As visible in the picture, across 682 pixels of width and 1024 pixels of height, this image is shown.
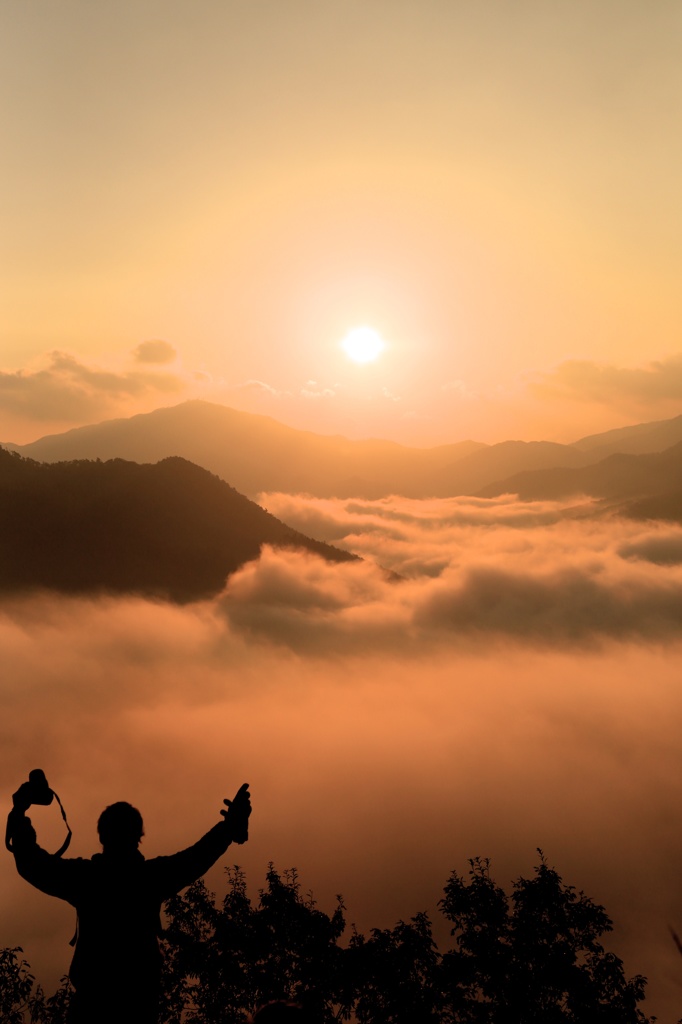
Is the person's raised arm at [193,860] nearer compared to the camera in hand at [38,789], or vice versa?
the person's raised arm at [193,860]

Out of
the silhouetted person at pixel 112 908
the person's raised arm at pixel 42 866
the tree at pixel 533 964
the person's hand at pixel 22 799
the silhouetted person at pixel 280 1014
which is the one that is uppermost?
the person's hand at pixel 22 799

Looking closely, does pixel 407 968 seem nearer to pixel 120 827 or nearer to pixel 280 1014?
pixel 120 827

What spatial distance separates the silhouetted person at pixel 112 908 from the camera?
4449 mm

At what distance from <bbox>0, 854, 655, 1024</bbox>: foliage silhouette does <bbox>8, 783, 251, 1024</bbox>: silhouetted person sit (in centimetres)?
2028

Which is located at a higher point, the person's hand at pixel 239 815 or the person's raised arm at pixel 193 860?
the person's hand at pixel 239 815

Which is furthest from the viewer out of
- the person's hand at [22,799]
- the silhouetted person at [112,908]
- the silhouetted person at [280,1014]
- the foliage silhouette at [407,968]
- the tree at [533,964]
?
the foliage silhouette at [407,968]

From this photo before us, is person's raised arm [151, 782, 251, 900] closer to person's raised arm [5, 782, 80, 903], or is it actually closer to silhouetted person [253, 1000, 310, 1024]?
person's raised arm [5, 782, 80, 903]

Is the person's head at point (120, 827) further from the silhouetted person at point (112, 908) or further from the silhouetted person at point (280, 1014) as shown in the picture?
the silhouetted person at point (280, 1014)

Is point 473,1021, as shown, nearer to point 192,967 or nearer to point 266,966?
point 266,966

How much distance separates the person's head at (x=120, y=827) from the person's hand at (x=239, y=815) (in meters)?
0.61

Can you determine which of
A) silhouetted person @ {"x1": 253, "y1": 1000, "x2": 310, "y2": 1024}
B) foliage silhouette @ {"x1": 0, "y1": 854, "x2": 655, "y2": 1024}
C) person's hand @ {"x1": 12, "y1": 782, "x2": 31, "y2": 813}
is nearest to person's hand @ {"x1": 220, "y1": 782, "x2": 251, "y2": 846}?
silhouetted person @ {"x1": 253, "y1": 1000, "x2": 310, "y2": 1024}

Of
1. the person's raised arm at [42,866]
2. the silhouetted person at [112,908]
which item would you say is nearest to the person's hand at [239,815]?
the silhouetted person at [112,908]

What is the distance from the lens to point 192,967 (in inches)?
951

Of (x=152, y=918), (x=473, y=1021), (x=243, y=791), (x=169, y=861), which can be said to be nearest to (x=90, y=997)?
(x=152, y=918)
